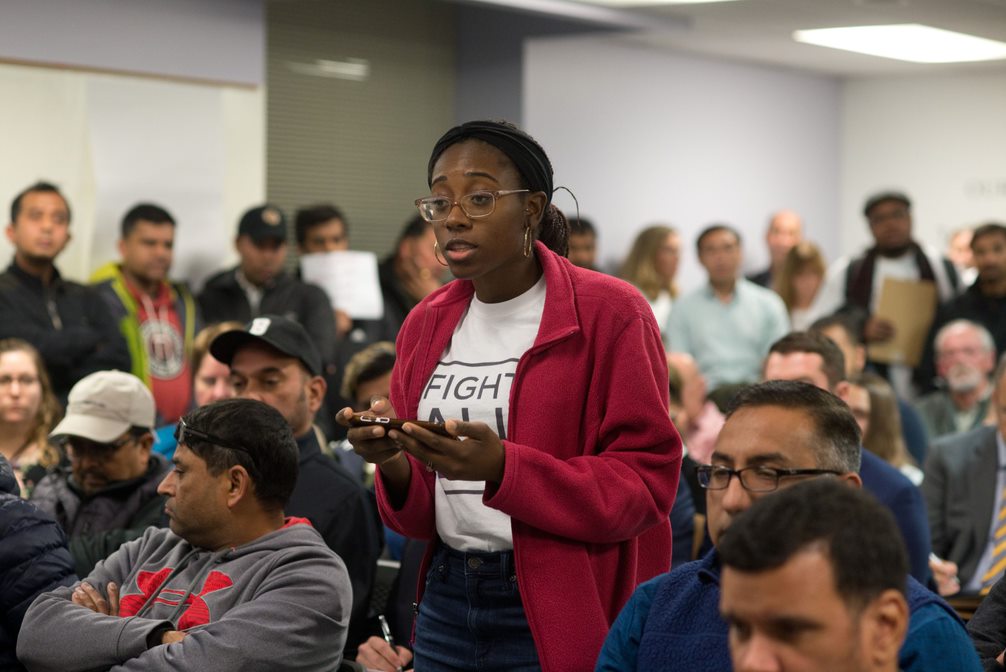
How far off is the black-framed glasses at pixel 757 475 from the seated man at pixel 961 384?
15.6 feet

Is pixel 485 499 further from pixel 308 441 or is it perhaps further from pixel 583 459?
pixel 308 441

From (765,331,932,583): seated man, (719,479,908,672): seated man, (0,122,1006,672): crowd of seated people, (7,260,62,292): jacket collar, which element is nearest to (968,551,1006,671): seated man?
(0,122,1006,672): crowd of seated people

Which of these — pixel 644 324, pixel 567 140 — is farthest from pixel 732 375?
pixel 644 324

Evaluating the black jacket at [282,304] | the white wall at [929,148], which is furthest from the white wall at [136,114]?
the white wall at [929,148]

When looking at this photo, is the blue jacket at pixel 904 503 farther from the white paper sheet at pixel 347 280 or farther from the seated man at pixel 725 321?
the seated man at pixel 725 321

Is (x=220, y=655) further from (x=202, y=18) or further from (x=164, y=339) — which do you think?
(x=202, y=18)

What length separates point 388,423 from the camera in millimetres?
2389

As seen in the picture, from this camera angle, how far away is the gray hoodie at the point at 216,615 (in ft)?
8.98

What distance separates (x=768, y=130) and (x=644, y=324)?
9.25 m

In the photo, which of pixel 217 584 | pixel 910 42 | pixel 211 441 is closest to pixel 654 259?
pixel 910 42

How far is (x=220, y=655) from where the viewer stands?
8.92 ft

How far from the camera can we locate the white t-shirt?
8.56 ft

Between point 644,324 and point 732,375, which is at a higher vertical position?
point 644,324

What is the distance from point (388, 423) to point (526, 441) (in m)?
0.29
